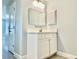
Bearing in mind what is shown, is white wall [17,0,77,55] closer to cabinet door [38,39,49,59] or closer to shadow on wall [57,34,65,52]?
shadow on wall [57,34,65,52]

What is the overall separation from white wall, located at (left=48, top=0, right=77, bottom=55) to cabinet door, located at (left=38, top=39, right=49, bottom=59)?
358 mm

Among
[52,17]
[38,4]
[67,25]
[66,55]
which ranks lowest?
[66,55]

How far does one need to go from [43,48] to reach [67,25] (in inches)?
35.5

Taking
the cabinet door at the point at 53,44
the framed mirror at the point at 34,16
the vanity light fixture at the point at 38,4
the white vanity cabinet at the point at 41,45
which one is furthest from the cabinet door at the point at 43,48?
the vanity light fixture at the point at 38,4

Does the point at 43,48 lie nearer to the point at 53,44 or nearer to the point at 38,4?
the point at 53,44

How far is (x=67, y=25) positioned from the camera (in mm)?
3092

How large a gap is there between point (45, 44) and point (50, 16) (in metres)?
1.00

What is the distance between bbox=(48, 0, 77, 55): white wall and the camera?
9.38 ft

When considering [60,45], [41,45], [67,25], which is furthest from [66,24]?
[41,45]

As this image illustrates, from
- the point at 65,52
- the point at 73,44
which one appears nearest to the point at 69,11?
the point at 73,44

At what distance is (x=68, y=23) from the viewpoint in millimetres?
3047

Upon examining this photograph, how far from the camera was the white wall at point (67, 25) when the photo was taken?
2.86 metres

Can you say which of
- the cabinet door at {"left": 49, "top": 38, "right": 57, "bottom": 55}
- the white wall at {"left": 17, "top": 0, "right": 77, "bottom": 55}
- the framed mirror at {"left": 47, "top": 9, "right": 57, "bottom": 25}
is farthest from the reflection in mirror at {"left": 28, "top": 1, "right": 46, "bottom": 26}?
the cabinet door at {"left": 49, "top": 38, "right": 57, "bottom": 55}

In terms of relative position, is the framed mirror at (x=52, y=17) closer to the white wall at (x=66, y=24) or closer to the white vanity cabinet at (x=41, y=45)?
the white wall at (x=66, y=24)
